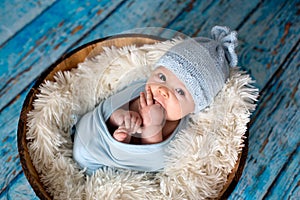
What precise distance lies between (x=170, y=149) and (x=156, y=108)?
0.30 feet

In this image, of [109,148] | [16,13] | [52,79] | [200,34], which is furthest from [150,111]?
[16,13]

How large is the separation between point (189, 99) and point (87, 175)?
0.25 metres

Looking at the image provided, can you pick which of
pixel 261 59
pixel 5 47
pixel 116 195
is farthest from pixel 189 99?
pixel 5 47

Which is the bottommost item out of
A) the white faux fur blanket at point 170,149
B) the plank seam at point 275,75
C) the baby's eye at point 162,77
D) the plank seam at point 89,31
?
the white faux fur blanket at point 170,149

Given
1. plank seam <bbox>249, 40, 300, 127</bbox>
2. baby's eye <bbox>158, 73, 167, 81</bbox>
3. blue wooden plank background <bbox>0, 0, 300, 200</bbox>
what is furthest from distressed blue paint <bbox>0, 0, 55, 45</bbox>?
plank seam <bbox>249, 40, 300, 127</bbox>

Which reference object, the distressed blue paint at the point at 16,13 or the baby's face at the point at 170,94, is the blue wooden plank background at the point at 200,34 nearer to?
the distressed blue paint at the point at 16,13

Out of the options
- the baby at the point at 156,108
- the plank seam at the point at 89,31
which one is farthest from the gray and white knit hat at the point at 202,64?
the plank seam at the point at 89,31

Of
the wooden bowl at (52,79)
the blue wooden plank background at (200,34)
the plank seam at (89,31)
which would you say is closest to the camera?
the wooden bowl at (52,79)

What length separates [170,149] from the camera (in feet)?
2.71

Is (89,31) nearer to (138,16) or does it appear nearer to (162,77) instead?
(138,16)

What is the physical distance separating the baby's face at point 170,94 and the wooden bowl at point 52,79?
0.13 m

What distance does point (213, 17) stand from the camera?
116 cm

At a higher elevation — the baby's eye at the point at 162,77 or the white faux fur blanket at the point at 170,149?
the baby's eye at the point at 162,77

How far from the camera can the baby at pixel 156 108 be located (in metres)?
0.77
